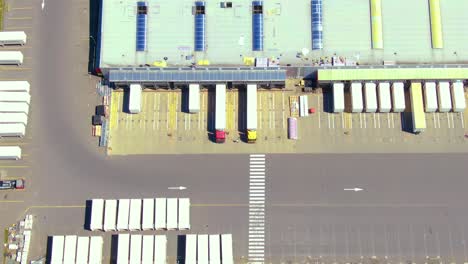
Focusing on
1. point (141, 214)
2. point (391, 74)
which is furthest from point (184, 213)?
point (391, 74)

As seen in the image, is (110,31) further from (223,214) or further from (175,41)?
(223,214)

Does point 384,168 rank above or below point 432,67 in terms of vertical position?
below

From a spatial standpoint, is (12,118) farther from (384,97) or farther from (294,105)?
(384,97)

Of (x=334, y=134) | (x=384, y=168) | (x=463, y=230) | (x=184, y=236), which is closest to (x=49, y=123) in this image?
(x=184, y=236)

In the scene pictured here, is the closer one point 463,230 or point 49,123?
point 463,230

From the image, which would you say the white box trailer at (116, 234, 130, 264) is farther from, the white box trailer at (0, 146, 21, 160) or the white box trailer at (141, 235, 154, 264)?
the white box trailer at (0, 146, 21, 160)

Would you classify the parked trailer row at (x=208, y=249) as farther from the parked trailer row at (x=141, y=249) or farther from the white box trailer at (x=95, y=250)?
the white box trailer at (x=95, y=250)
